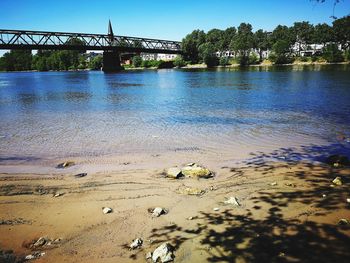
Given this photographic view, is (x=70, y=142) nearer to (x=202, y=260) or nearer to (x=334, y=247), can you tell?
(x=202, y=260)

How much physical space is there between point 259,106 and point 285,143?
13379 millimetres

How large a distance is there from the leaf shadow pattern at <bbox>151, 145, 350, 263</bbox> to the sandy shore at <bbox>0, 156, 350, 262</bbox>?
21mm

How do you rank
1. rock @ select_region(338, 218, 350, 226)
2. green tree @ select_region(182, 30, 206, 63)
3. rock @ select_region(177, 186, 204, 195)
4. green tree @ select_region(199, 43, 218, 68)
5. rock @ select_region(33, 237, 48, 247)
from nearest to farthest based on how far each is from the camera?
1. rock @ select_region(33, 237, 48, 247)
2. rock @ select_region(338, 218, 350, 226)
3. rock @ select_region(177, 186, 204, 195)
4. green tree @ select_region(199, 43, 218, 68)
5. green tree @ select_region(182, 30, 206, 63)

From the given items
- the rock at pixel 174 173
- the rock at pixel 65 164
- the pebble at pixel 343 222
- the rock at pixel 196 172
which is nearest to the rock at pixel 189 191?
the rock at pixel 174 173

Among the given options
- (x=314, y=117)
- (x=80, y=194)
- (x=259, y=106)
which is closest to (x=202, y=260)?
(x=80, y=194)

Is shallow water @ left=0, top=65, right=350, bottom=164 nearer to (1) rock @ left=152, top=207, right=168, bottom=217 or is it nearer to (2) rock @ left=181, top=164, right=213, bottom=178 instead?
(2) rock @ left=181, top=164, right=213, bottom=178

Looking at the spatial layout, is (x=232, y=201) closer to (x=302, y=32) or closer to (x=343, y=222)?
(x=343, y=222)

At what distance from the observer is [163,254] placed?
583cm

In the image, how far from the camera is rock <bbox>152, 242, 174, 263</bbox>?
5.76m

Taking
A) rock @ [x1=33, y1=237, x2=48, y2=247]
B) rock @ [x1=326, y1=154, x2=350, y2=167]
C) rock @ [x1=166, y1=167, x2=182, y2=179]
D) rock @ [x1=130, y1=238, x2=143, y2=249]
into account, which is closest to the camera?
rock @ [x1=130, y1=238, x2=143, y2=249]

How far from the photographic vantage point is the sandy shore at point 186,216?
19.9 feet

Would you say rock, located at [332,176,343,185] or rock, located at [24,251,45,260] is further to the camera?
rock, located at [332,176,343,185]

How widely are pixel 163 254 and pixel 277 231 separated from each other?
272 centimetres

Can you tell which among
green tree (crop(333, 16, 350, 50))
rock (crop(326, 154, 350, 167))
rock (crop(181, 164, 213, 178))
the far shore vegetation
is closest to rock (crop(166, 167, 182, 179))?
rock (crop(181, 164, 213, 178))
